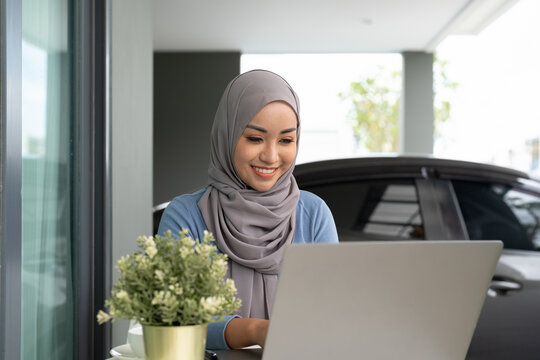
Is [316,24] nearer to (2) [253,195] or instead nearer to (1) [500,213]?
(1) [500,213]

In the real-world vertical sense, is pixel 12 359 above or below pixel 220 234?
below

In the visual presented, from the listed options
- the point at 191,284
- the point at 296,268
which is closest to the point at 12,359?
the point at 191,284

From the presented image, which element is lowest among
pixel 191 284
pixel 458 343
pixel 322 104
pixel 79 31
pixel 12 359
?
pixel 12 359

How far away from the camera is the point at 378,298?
3.69ft

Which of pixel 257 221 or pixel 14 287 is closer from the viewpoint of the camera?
pixel 257 221

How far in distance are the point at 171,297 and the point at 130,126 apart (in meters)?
2.20

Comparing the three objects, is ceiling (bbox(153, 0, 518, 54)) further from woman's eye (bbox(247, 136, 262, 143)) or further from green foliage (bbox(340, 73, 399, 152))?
green foliage (bbox(340, 73, 399, 152))

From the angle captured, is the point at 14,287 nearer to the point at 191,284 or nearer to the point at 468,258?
the point at 191,284

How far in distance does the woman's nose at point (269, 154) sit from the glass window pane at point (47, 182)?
33.9 inches

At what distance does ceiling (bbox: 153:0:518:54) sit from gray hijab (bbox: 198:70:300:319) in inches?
218

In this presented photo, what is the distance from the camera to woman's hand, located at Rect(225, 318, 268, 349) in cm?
137

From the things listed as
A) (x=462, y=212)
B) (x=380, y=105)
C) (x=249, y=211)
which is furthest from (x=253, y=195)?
(x=380, y=105)

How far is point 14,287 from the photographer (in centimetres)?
189

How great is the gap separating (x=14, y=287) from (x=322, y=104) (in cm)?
1452
